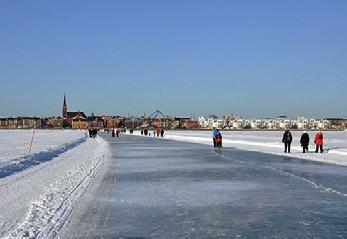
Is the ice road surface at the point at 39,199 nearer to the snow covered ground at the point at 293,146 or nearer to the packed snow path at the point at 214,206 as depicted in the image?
the packed snow path at the point at 214,206

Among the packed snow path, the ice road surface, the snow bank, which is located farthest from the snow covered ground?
the snow bank

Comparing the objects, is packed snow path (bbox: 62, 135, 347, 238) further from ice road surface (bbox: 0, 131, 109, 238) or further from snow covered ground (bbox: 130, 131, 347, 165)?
snow covered ground (bbox: 130, 131, 347, 165)

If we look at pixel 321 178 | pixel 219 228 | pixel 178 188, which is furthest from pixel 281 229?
pixel 321 178

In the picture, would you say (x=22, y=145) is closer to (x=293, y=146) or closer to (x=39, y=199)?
(x=293, y=146)

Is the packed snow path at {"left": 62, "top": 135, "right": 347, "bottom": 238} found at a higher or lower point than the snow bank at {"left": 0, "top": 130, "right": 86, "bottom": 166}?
higher

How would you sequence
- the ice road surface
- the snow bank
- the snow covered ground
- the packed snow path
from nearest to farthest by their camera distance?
the packed snow path → the ice road surface → the snow bank → the snow covered ground

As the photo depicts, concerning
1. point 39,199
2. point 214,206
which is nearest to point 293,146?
point 214,206

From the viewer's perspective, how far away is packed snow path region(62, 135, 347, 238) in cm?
754

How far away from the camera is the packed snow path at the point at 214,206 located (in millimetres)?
7539

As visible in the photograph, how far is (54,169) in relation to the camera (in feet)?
60.8

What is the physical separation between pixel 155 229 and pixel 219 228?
97 cm

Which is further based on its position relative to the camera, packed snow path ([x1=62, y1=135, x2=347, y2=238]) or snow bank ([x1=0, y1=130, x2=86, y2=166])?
snow bank ([x1=0, y1=130, x2=86, y2=166])

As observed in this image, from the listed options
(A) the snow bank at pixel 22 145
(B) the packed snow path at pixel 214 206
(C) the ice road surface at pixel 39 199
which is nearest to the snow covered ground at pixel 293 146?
(B) the packed snow path at pixel 214 206

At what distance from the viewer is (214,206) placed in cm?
991
